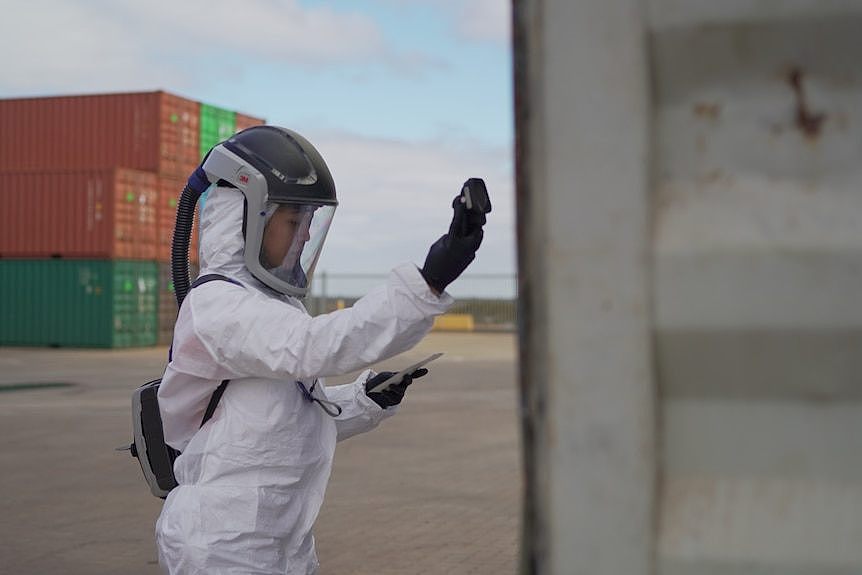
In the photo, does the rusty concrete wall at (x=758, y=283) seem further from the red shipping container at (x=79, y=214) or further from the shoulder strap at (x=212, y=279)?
the red shipping container at (x=79, y=214)

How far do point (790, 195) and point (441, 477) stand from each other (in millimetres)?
7130

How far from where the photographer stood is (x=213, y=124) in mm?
27125

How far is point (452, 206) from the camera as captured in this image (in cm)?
235

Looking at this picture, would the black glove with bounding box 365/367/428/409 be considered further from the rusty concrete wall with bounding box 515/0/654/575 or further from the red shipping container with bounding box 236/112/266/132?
the red shipping container with bounding box 236/112/266/132

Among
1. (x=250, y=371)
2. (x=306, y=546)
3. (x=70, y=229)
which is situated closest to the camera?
(x=250, y=371)

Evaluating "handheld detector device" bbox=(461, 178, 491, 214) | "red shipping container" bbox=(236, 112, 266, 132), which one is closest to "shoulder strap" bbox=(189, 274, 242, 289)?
"handheld detector device" bbox=(461, 178, 491, 214)

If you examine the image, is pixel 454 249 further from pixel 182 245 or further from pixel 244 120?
pixel 244 120

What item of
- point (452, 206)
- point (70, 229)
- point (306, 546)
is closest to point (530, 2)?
point (452, 206)

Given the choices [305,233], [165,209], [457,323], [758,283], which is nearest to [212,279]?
[305,233]

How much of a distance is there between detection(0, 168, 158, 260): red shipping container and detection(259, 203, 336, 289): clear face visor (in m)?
22.2

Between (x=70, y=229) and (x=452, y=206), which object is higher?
(x=70, y=229)

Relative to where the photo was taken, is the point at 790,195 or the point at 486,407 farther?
the point at 486,407

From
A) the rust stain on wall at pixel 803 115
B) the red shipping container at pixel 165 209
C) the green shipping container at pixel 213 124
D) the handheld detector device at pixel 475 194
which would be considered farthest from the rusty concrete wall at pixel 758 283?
the green shipping container at pixel 213 124

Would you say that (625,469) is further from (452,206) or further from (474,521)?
(474,521)
